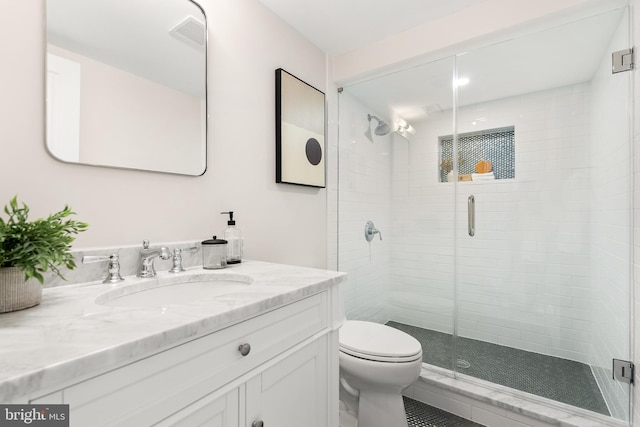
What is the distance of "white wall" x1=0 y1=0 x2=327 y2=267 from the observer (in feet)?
2.95

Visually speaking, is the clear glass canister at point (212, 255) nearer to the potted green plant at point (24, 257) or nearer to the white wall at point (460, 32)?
the potted green plant at point (24, 257)

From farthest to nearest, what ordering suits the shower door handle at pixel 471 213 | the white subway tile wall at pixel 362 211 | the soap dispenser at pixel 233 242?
the white subway tile wall at pixel 362 211, the shower door handle at pixel 471 213, the soap dispenser at pixel 233 242

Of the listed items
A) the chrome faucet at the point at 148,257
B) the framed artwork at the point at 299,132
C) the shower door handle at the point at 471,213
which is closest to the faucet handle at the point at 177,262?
the chrome faucet at the point at 148,257

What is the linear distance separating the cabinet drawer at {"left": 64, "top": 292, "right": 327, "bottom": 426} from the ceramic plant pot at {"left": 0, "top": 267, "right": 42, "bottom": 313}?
35cm

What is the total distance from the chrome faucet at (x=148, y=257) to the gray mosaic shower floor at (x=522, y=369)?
1726mm

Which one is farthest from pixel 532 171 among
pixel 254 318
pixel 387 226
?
pixel 254 318

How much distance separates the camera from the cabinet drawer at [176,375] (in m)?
0.49

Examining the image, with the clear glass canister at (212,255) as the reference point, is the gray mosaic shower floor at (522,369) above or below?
below

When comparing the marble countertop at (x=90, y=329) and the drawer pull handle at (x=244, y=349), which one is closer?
the marble countertop at (x=90, y=329)

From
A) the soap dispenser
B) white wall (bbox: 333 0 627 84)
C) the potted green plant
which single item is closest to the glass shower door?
white wall (bbox: 333 0 627 84)

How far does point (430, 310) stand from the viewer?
7.63ft

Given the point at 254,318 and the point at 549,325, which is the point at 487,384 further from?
the point at 254,318

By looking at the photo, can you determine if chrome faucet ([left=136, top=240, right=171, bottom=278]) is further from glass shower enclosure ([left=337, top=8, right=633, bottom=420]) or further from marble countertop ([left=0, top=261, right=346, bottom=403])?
glass shower enclosure ([left=337, top=8, right=633, bottom=420])

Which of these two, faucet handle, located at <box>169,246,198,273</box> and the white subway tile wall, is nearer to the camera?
faucet handle, located at <box>169,246,198,273</box>
